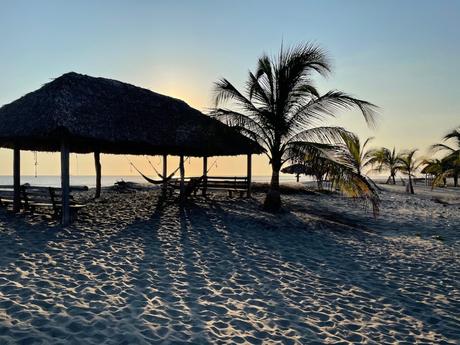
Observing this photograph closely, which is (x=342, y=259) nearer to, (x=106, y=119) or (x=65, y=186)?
(x=65, y=186)

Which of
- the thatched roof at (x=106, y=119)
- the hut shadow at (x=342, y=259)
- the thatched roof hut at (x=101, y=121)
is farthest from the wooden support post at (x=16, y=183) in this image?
the hut shadow at (x=342, y=259)

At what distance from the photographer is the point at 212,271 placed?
5414mm

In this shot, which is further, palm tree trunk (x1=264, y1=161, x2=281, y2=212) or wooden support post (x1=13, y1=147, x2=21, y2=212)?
palm tree trunk (x1=264, y1=161, x2=281, y2=212)

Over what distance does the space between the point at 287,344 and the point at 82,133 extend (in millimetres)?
7049

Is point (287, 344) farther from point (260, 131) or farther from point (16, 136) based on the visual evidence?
point (16, 136)

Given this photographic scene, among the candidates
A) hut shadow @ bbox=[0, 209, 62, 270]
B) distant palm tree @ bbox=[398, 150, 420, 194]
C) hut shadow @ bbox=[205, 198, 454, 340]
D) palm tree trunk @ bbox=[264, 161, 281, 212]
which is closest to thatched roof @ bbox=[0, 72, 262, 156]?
palm tree trunk @ bbox=[264, 161, 281, 212]

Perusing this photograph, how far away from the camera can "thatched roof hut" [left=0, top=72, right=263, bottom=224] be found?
8734 millimetres

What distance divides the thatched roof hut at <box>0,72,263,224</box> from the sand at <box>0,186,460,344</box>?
2052mm

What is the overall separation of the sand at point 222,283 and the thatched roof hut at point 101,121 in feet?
6.73

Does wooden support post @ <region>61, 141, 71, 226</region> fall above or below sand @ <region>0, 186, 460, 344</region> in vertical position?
above

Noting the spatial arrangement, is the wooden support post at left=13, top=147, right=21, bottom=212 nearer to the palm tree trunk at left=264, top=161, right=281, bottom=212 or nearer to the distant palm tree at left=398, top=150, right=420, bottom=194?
the palm tree trunk at left=264, top=161, right=281, bottom=212

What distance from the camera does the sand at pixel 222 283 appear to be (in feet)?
11.8

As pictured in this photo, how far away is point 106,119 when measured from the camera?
9.83 metres

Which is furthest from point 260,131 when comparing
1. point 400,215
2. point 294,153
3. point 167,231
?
point 400,215
